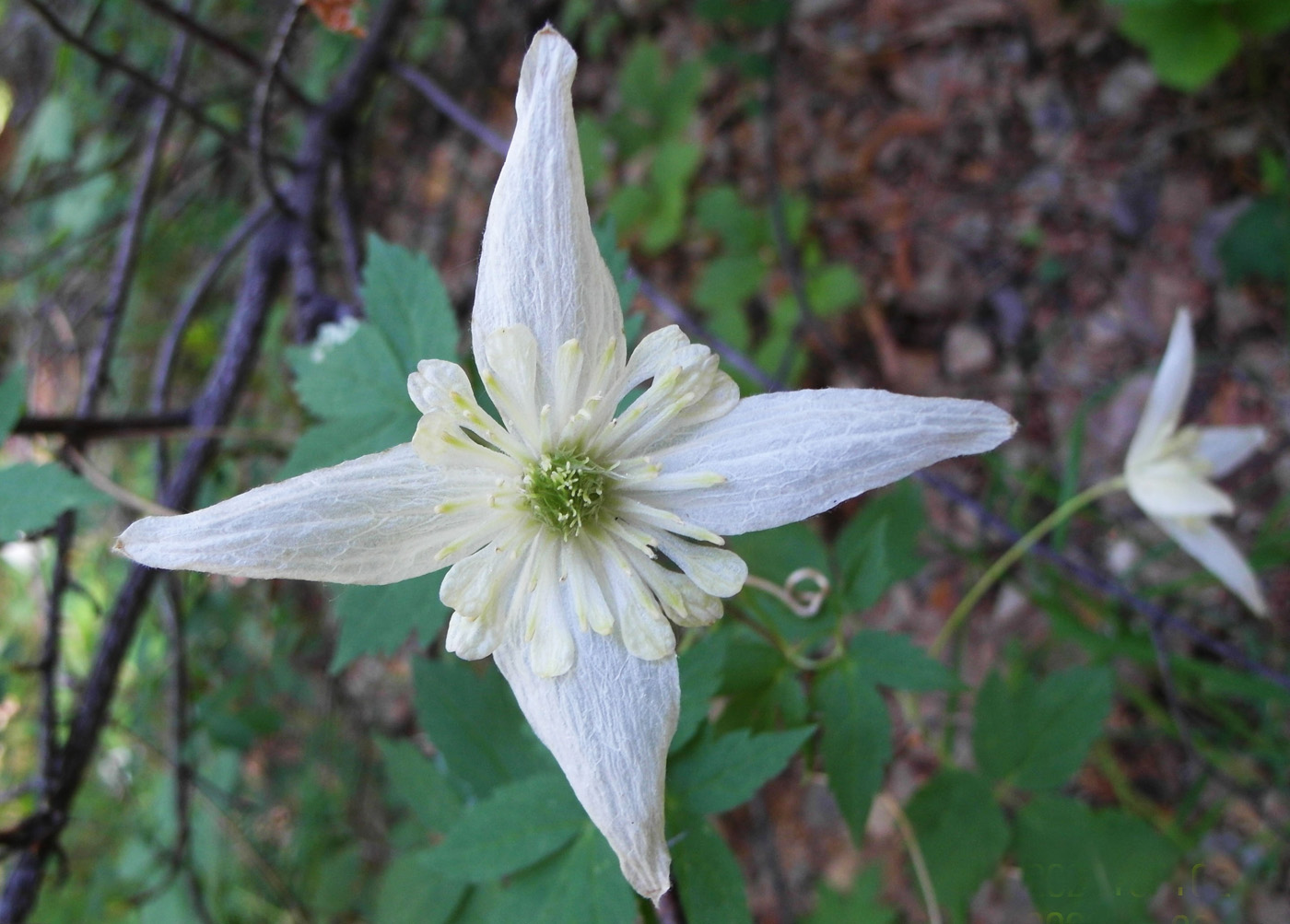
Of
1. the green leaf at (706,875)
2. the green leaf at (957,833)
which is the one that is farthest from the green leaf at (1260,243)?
the green leaf at (706,875)

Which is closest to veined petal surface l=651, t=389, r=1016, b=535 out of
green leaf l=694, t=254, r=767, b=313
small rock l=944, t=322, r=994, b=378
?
green leaf l=694, t=254, r=767, b=313

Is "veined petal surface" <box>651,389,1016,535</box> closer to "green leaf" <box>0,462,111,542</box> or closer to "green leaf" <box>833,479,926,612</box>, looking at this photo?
"green leaf" <box>833,479,926,612</box>

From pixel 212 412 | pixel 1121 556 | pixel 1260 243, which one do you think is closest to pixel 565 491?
pixel 212 412

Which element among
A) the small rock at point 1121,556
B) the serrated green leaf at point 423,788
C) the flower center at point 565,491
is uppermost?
the flower center at point 565,491

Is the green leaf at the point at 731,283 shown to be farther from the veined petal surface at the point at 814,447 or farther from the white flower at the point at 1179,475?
the veined petal surface at the point at 814,447

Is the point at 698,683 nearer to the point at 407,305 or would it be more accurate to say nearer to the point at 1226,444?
the point at 407,305

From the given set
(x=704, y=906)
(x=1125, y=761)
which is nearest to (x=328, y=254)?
(x=704, y=906)
